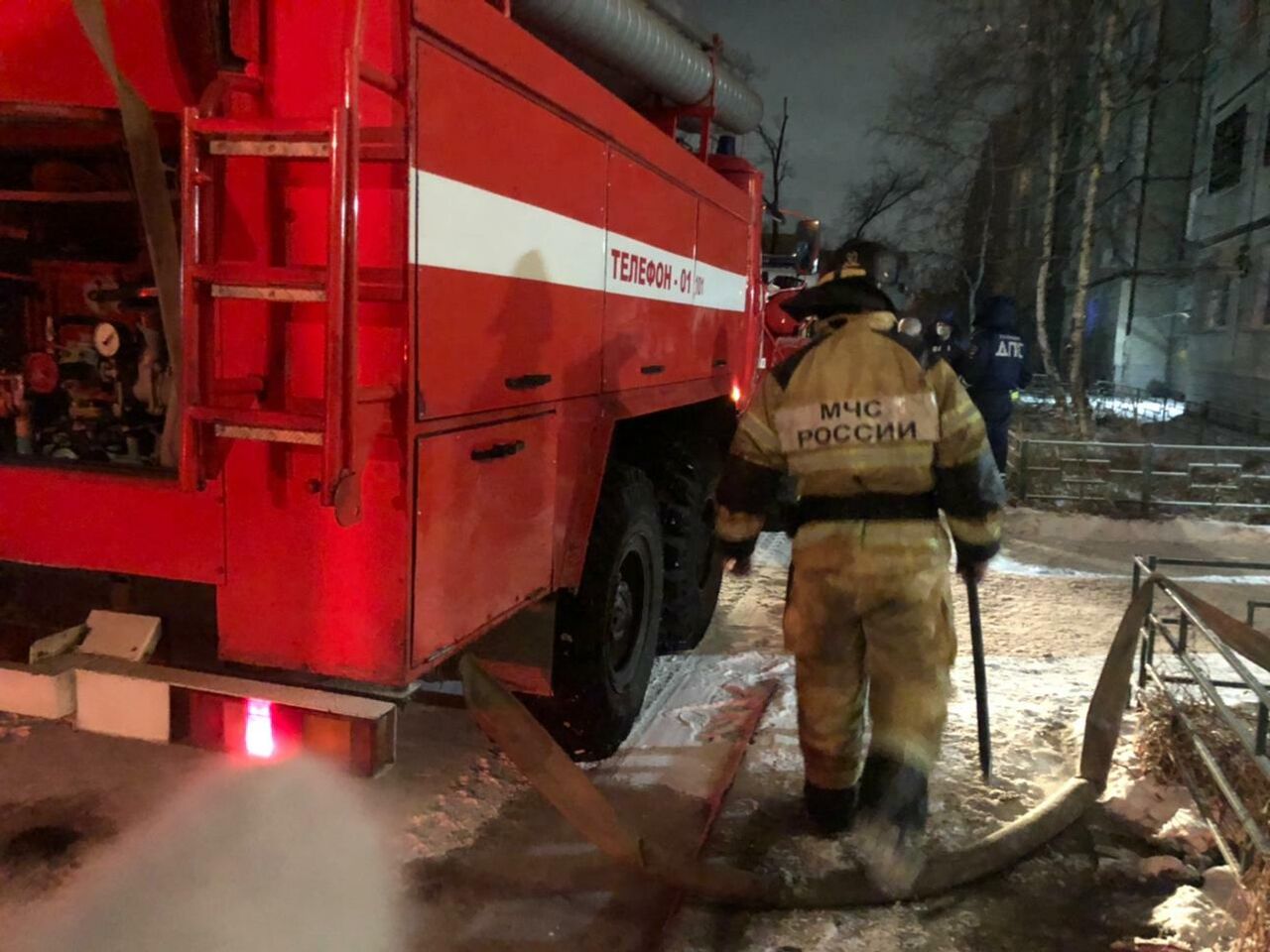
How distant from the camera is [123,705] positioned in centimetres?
262

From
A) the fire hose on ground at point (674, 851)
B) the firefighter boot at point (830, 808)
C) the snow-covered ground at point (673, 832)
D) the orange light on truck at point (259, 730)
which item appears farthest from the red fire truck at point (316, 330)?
the firefighter boot at point (830, 808)

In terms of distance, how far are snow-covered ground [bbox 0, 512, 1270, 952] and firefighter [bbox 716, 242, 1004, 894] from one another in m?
0.37

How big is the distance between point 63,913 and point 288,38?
2616mm

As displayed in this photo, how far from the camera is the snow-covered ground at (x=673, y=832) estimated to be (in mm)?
3031

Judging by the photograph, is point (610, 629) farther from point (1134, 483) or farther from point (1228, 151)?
point (1228, 151)

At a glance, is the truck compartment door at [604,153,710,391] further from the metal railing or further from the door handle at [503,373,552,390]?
the metal railing

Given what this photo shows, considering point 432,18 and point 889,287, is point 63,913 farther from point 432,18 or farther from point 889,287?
point 889,287

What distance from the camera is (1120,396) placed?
965 inches

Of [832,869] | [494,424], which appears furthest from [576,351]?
[832,869]

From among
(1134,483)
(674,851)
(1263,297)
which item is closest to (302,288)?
(674,851)

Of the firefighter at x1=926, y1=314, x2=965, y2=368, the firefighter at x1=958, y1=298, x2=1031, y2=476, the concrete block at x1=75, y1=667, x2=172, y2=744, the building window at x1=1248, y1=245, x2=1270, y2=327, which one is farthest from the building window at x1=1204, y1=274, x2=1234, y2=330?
the concrete block at x1=75, y1=667, x2=172, y2=744

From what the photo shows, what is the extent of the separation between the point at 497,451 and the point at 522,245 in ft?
2.01

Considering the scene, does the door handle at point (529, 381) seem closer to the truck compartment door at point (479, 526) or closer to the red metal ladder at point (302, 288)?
the truck compartment door at point (479, 526)

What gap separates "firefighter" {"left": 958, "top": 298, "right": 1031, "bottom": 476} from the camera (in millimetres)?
8711
